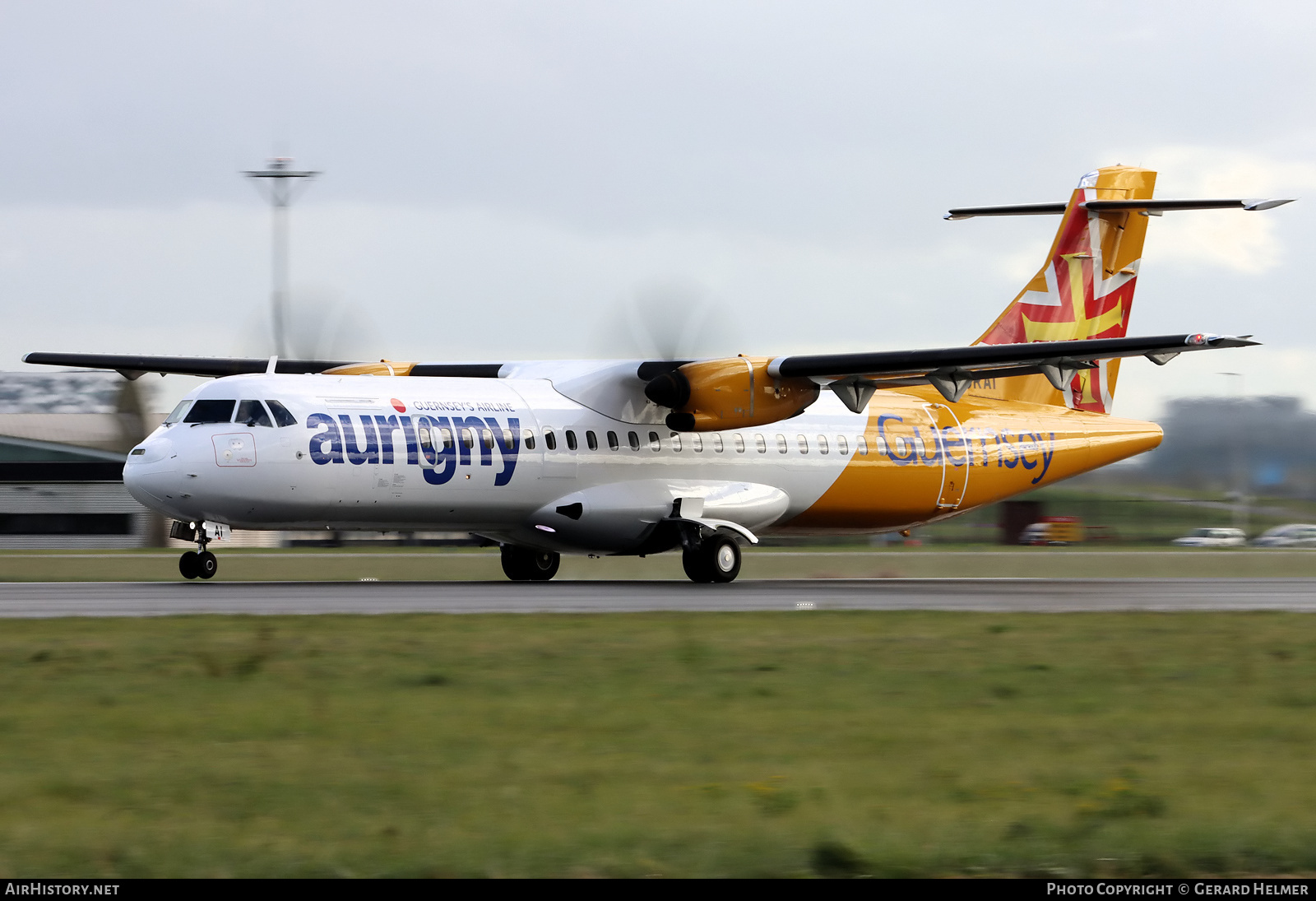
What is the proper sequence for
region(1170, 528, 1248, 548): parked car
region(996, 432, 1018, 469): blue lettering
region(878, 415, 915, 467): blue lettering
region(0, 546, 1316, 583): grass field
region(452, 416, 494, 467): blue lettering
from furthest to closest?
region(1170, 528, 1248, 548): parked car
region(996, 432, 1018, 469): blue lettering
region(878, 415, 915, 467): blue lettering
region(0, 546, 1316, 583): grass field
region(452, 416, 494, 467): blue lettering

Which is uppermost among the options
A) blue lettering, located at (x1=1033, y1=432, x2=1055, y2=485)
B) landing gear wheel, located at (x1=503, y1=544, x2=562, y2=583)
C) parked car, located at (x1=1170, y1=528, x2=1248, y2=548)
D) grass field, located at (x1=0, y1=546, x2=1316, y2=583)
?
blue lettering, located at (x1=1033, y1=432, x2=1055, y2=485)

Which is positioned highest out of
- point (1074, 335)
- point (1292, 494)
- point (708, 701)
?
point (1074, 335)

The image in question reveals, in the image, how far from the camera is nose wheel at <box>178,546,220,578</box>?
68.3ft

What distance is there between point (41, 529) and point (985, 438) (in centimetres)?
3764

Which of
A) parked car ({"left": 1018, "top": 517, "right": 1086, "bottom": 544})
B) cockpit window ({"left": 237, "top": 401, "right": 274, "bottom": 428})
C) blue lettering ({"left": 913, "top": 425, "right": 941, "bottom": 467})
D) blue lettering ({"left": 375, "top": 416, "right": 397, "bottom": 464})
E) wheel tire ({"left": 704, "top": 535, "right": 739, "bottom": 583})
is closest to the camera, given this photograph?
cockpit window ({"left": 237, "top": 401, "right": 274, "bottom": 428})

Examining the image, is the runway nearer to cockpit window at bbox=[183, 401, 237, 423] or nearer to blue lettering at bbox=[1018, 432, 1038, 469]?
cockpit window at bbox=[183, 401, 237, 423]

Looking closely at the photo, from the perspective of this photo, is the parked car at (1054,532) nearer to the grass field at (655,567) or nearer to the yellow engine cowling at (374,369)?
the grass field at (655,567)

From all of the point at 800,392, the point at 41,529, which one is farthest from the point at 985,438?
the point at 41,529

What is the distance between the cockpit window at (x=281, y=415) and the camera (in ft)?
67.0

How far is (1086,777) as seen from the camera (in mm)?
7254

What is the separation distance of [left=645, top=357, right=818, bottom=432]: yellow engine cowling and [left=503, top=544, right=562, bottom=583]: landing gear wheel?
3514 mm

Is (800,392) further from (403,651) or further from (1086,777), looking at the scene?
(1086,777)

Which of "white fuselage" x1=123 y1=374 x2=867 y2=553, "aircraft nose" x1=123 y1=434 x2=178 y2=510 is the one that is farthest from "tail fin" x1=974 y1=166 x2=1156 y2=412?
"aircraft nose" x1=123 y1=434 x2=178 y2=510

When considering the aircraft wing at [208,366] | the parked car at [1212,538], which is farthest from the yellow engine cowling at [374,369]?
the parked car at [1212,538]
